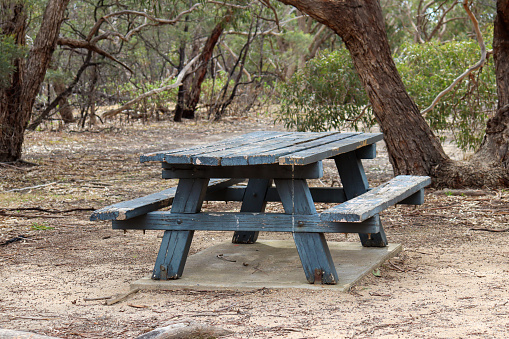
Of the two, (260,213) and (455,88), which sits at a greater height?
(455,88)

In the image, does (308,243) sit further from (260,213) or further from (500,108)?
(500,108)

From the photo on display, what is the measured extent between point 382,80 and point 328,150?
340 centimetres

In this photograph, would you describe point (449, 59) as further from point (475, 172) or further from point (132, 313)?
point (132, 313)

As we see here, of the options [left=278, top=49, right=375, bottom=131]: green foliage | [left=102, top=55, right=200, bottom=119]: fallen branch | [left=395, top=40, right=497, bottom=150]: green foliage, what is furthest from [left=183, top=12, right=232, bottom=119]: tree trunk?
[left=395, top=40, right=497, bottom=150]: green foliage

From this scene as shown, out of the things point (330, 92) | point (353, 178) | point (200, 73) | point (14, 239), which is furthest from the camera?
point (200, 73)

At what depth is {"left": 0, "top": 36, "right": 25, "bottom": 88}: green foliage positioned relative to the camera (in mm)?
7328

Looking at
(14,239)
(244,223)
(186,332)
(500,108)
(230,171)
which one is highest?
(500,108)

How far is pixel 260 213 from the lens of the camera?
12.2ft

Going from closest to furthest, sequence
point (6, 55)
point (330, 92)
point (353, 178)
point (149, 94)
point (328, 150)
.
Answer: point (328, 150), point (353, 178), point (6, 55), point (330, 92), point (149, 94)

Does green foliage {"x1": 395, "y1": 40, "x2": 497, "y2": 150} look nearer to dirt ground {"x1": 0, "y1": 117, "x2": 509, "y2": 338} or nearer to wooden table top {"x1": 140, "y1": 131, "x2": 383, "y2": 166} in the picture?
dirt ground {"x1": 0, "y1": 117, "x2": 509, "y2": 338}

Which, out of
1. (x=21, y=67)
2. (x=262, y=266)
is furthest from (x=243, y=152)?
(x=21, y=67)

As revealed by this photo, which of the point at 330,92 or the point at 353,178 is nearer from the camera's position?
the point at 353,178

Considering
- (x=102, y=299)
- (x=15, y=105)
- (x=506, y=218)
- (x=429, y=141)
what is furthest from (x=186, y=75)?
(x=102, y=299)

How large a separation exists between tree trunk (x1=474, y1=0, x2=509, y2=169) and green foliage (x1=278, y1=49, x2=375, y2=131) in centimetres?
219
